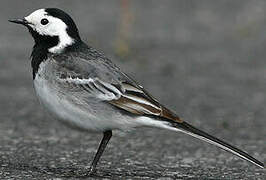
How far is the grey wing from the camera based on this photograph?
20.7 ft

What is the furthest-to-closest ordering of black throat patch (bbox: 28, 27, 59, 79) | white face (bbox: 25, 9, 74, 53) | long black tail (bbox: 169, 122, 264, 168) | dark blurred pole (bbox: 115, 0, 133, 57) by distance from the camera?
dark blurred pole (bbox: 115, 0, 133, 57) → white face (bbox: 25, 9, 74, 53) → black throat patch (bbox: 28, 27, 59, 79) → long black tail (bbox: 169, 122, 264, 168)

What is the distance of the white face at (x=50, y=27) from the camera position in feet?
22.0

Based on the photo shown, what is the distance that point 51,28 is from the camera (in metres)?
6.72

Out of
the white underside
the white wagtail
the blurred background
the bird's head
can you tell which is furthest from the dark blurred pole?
the white underside

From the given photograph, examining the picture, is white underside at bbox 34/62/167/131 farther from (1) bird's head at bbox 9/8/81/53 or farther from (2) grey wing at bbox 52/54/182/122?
(1) bird's head at bbox 9/8/81/53

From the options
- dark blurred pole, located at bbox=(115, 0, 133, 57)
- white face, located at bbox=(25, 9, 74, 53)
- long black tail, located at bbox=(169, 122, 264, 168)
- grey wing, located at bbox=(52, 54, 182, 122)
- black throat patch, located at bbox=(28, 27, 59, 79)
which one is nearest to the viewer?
long black tail, located at bbox=(169, 122, 264, 168)

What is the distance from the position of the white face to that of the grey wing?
11.0 inches

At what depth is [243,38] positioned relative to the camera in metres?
13.1

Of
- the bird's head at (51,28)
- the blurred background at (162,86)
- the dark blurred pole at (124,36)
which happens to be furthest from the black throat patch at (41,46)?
the dark blurred pole at (124,36)

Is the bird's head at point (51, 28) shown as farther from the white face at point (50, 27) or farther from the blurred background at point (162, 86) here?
the blurred background at point (162, 86)

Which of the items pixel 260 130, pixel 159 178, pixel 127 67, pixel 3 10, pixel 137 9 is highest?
pixel 137 9

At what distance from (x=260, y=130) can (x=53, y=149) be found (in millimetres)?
2465

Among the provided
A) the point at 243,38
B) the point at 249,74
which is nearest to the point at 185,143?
the point at 249,74

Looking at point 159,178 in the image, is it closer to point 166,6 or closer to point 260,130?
point 260,130
